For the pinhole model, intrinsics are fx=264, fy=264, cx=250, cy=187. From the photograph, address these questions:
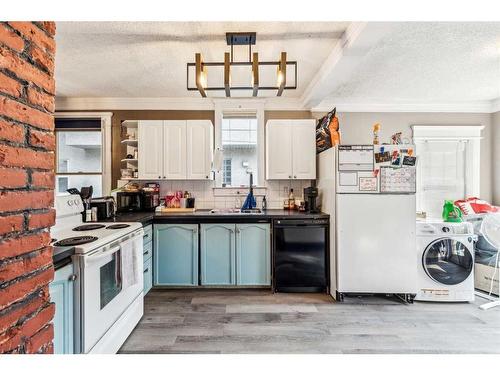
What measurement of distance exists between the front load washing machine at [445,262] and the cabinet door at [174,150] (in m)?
2.94

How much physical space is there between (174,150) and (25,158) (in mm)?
2704

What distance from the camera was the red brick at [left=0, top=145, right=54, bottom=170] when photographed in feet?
2.67

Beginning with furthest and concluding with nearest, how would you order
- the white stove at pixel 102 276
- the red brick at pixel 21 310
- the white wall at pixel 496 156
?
the white wall at pixel 496 156, the white stove at pixel 102 276, the red brick at pixel 21 310

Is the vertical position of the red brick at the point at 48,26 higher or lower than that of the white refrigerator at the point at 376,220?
higher

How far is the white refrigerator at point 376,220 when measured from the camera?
110 inches

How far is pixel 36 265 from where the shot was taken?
0.92m

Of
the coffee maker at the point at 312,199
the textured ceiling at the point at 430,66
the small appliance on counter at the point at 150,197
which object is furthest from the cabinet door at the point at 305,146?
the small appliance on counter at the point at 150,197

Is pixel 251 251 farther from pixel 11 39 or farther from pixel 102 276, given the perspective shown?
pixel 11 39

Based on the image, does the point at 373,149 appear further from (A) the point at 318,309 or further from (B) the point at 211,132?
(B) the point at 211,132

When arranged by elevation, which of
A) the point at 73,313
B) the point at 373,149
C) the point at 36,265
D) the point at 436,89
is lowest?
the point at 73,313

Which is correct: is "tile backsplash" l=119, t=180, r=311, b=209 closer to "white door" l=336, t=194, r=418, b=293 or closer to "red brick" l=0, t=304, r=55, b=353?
"white door" l=336, t=194, r=418, b=293

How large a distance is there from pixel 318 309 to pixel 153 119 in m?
3.31


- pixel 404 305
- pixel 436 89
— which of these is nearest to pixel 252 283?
pixel 404 305

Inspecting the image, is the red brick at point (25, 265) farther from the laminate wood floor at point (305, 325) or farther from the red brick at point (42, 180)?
the laminate wood floor at point (305, 325)
